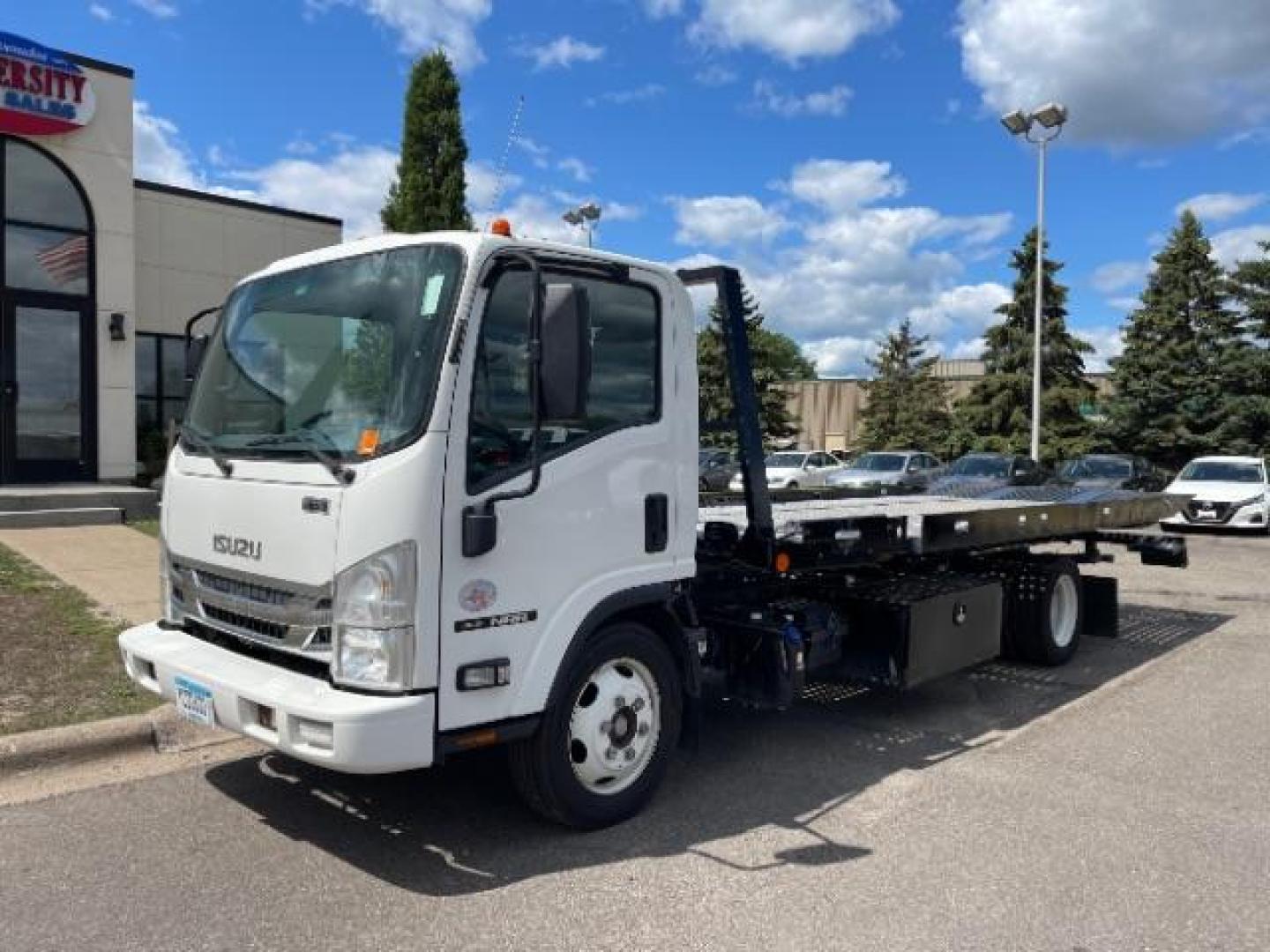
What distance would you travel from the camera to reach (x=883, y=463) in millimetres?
28578

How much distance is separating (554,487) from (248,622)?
138cm

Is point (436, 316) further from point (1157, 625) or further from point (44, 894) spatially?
point (1157, 625)

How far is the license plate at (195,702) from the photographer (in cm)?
406

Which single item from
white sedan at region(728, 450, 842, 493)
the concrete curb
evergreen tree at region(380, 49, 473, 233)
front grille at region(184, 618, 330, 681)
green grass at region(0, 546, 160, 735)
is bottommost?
the concrete curb

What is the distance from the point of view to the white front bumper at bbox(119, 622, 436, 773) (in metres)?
3.56

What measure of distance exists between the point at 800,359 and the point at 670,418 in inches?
4670

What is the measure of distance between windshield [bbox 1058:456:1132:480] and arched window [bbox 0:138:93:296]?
20.6 meters

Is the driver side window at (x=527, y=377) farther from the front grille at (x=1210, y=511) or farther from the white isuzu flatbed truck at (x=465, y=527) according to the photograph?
the front grille at (x=1210, y=511)

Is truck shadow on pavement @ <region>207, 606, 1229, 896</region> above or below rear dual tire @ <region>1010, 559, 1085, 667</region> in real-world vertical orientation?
below

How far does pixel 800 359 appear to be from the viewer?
121 metres

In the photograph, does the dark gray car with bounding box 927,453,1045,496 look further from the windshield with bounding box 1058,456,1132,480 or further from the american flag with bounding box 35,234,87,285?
the american flag with bounding box 35,234,87,285

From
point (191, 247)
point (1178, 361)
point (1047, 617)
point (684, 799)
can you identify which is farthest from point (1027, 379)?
point (684, 799)

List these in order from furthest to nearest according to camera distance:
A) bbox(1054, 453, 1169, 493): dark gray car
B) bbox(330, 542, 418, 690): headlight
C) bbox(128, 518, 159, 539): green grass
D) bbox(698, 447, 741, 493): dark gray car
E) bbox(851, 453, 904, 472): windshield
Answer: bbox(851, 453, 904, 472): windshield < bbox(1054, 453, 1169, 493): dark gray car < bbox(128, 518, 159, 539): green grass < bbox(698, 447, 741, 493): dark gray car < bbox(330, 542, 418, 690): headlight

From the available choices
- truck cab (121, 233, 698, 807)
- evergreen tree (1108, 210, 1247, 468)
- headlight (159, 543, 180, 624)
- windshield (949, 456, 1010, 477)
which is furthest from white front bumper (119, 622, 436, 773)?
evergreen tree (1108, 210, 1247, 468)
